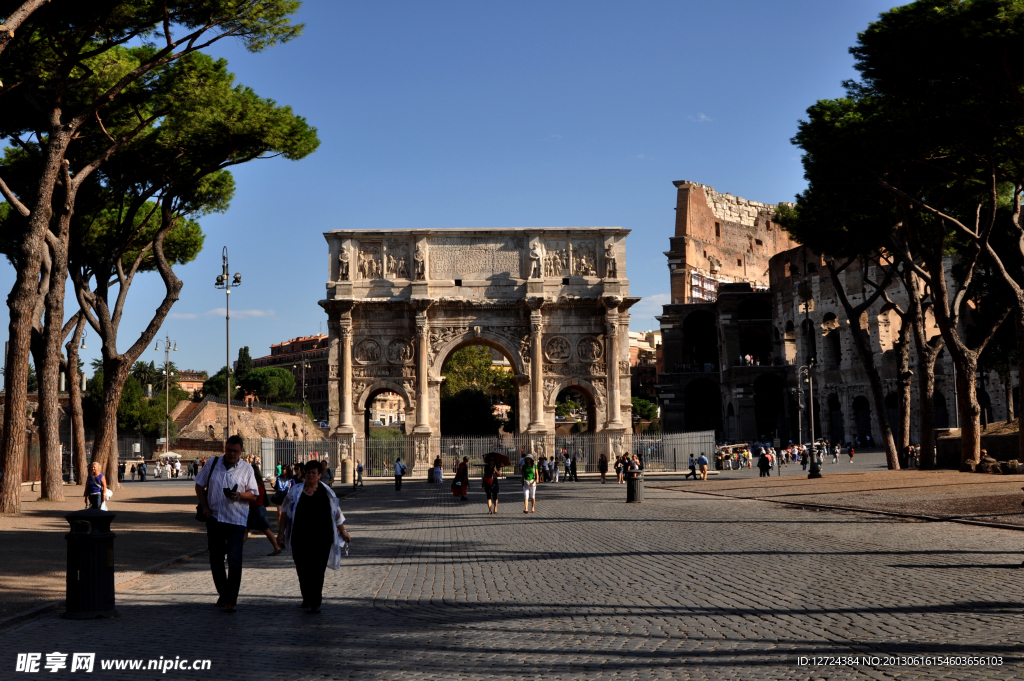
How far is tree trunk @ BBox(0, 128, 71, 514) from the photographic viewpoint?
15961mm

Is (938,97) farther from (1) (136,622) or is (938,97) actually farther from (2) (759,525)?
(1) (136,622)

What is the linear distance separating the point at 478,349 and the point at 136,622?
6814 cm

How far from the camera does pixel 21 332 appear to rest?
16625mm

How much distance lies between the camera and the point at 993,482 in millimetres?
19828

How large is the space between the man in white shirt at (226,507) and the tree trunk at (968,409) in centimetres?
2008

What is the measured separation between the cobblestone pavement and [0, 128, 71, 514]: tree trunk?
5.85 metres

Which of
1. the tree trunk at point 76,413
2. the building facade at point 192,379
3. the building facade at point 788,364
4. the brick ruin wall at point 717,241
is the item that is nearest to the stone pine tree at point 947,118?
the tree trunk at point 76,413

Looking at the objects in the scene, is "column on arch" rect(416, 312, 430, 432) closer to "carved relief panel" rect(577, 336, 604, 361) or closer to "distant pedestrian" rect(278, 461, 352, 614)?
"carved relief panel" rect(577, 336, 604, 361)

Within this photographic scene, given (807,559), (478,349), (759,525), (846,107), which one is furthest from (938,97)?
(478,349)

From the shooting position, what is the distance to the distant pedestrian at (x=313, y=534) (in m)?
7.16

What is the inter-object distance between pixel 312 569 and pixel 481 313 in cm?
3189

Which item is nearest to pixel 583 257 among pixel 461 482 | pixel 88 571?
pixel 461 482

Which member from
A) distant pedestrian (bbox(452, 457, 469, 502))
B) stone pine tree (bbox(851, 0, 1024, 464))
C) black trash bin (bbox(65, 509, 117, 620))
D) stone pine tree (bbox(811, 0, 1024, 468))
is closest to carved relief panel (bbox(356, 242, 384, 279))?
distant pedestrian (bbox(452, 457, 469, 502))

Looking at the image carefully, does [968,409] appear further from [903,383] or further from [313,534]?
[313,534]
